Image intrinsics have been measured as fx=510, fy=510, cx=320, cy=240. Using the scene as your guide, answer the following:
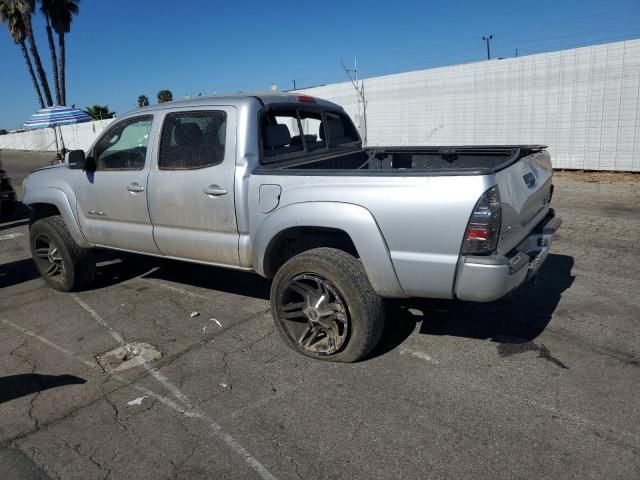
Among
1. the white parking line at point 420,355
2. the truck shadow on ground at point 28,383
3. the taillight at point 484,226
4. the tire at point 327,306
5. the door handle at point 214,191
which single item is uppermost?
the door handle at point 214,191

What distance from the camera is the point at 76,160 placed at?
489 cm

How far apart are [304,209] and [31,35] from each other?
42493 mm

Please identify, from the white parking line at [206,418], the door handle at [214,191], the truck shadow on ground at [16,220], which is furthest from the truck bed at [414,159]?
the truck shadow on ground at [16,220]

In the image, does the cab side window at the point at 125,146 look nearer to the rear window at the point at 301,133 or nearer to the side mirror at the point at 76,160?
the side mirror at the point at 76,160

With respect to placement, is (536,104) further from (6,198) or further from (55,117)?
(55,117)

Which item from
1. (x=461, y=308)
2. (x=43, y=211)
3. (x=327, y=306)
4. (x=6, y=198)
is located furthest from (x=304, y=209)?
(x=6, y=198)

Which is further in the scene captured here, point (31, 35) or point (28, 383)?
point (31, 35)

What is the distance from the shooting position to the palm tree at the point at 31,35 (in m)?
35.7

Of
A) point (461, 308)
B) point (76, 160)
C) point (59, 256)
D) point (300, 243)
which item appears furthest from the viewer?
point (59, 256)

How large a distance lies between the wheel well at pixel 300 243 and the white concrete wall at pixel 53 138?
27453mm

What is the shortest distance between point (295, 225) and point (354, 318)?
29.7 inches

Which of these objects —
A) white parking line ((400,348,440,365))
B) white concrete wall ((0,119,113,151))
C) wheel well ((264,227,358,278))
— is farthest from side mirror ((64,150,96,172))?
white concrete wall ((0,119,113,151))

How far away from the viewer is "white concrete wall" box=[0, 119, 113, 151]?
34.2 metres

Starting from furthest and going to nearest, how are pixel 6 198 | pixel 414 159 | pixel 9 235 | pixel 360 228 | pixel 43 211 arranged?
pixel 6 198
pixel 9 235
pixel 43 211
pixel 414 159
pixel 360 228
